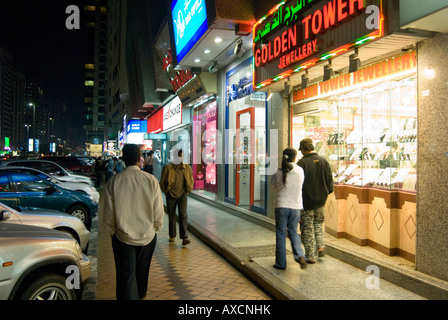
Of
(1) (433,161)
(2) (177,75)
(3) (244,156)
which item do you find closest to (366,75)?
(1) (433,161)

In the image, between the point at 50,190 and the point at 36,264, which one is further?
the point at 50,190

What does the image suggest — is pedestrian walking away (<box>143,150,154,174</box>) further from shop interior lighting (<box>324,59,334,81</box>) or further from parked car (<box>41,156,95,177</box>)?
shop interior lighting (<box>324,59,334,81</box>)

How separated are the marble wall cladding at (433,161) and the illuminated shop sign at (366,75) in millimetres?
481

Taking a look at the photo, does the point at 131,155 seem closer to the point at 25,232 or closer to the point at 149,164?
the point at 25,232

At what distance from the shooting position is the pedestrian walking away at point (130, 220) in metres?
3.85

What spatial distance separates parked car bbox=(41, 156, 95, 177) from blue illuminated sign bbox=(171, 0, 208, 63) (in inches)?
446

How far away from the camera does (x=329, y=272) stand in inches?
222

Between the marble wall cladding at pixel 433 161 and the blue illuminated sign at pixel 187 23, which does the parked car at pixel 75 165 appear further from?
the marble wall cladding at pixel 433 161

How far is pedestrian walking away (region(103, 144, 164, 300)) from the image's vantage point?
12.6ft

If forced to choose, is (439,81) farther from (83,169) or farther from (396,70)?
(83,169)

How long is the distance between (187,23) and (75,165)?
44.4ft

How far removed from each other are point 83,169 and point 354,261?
61.6 ft

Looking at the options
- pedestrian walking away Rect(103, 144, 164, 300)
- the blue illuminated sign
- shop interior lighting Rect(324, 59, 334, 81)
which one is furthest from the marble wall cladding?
the blue illuminated sign
